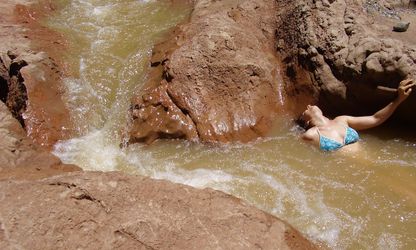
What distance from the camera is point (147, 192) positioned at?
118 inches

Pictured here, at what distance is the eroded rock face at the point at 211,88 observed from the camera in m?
4.89

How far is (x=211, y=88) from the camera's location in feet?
16.8

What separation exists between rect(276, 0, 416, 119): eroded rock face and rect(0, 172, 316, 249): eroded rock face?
2457 millimetres

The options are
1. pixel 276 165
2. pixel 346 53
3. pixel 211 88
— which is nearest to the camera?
pixel 276 165

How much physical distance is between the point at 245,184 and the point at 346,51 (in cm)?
207

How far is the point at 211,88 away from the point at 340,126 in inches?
61.7

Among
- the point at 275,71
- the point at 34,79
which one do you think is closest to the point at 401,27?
the point at 275,71

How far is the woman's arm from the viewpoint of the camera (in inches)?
178

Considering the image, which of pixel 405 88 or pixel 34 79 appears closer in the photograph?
pixel 405 88

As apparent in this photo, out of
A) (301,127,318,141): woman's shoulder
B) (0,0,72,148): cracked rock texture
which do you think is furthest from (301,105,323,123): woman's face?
(0,0,72,148): cracked rock texture

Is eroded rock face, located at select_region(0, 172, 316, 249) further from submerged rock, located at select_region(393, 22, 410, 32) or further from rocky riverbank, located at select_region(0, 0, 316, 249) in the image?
submerged rock, located at select_region(393, 22, 410, 32)

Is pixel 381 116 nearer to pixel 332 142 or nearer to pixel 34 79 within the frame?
pixel 332 142

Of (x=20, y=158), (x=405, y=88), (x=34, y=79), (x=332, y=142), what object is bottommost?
(x=332, y=142)

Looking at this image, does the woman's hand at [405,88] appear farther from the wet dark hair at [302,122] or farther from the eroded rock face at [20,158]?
the eroded rock face at [20,158]
